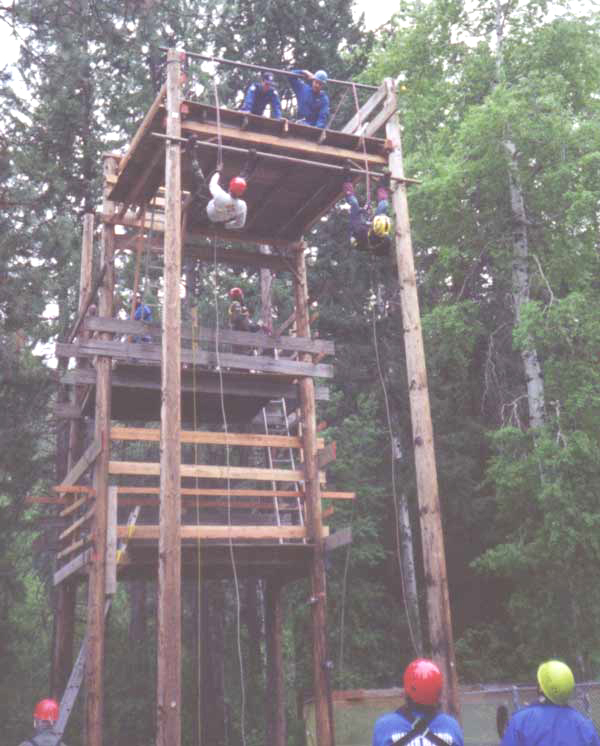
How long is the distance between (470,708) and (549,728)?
723cm

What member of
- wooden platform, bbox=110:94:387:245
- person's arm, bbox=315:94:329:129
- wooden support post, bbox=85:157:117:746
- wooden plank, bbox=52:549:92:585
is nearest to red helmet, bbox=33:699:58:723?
wooden support post, bbox=85:157:117:746

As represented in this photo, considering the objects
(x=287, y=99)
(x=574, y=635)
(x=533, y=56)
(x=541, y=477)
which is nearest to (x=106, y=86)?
(x=287, y=99)

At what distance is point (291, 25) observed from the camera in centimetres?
2438

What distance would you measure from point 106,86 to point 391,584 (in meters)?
15.9

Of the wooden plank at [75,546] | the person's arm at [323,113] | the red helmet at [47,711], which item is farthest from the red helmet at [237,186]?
the red helmet at [47,711]

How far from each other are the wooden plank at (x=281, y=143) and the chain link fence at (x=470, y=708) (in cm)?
736

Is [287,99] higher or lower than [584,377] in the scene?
higher

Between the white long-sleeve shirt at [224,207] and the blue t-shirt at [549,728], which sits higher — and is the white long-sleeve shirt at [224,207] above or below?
above

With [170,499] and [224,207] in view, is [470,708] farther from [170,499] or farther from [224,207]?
[224,207]

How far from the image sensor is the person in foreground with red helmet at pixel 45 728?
6.14 metres

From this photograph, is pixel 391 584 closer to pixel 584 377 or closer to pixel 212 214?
pixel 584 377

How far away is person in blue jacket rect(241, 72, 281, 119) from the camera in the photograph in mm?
11203

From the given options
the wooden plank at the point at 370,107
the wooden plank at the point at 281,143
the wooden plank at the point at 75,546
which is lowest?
the wooden plank at the point at 75,546

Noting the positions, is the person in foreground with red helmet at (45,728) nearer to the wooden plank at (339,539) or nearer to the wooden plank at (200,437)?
the wooden plank at (200,437)
